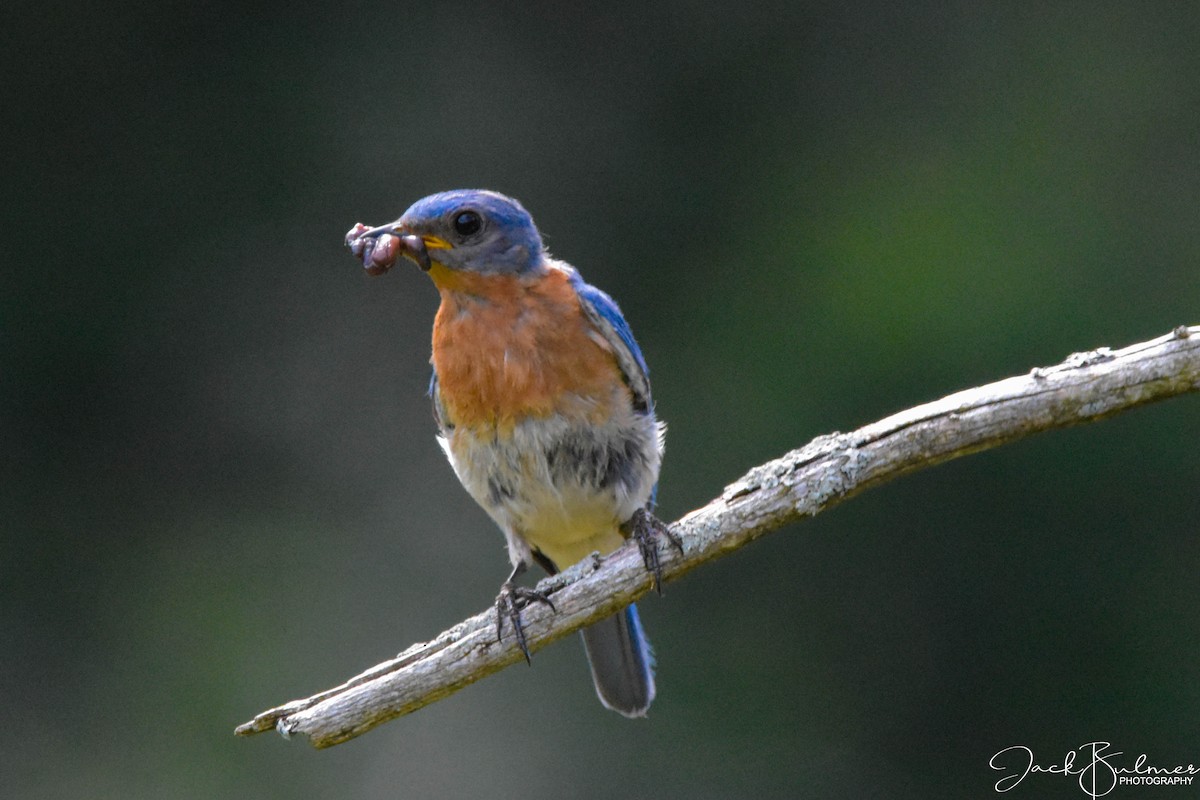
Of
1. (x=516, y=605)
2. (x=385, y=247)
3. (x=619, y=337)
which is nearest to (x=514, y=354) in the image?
(x=619, y=337)

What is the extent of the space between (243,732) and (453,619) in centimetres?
349

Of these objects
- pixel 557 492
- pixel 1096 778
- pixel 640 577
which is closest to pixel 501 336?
pixel 557 492

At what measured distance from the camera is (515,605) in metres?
3.56

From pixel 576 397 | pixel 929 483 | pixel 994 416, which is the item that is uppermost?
pixel 929 483

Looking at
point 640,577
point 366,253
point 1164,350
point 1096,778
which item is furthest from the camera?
point 1096,778

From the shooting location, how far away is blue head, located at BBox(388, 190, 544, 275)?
393cm

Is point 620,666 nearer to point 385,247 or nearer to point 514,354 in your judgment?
point 514,354

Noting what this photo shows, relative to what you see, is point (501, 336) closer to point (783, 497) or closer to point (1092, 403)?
point (783, 497)

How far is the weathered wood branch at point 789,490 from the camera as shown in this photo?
3.09m

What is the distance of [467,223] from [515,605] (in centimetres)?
114

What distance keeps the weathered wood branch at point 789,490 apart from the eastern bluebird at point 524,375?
1.36ft

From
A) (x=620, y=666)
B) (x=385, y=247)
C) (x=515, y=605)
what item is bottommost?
(x=515, y=605)

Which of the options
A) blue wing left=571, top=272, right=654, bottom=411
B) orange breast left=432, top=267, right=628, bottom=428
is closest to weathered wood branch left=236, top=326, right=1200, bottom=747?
orange breast left=432, top=267, right=628, bottom=428

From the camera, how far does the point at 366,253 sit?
3811 mm
